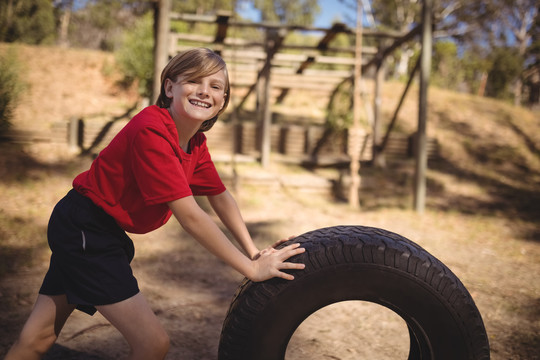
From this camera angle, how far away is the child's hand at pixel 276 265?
4.76 ft

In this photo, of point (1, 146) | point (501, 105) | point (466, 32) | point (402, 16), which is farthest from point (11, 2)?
point (466, 32)

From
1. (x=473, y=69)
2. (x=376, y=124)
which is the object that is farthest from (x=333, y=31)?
(x=473, y=69)

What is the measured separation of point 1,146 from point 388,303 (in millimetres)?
7595

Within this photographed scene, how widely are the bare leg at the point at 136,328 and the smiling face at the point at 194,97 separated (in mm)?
716

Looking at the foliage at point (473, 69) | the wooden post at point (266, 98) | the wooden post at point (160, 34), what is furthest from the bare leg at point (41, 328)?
the foliage at point (473, 69)

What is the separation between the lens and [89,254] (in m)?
1.47

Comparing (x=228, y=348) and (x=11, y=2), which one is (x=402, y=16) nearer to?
(x=11, y=2)

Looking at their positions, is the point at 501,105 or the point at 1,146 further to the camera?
the point at 501,105

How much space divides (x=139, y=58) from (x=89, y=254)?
35.9 ft

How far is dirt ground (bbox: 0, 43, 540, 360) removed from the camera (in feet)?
8.10

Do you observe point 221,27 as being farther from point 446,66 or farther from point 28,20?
point 446,66

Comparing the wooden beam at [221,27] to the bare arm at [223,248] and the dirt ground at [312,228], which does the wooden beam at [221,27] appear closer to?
the dirt ground at [312,228]

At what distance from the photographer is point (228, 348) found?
1.51 meters

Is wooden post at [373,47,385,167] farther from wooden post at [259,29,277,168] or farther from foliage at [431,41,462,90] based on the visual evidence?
foliage at [431,41,462,90]
